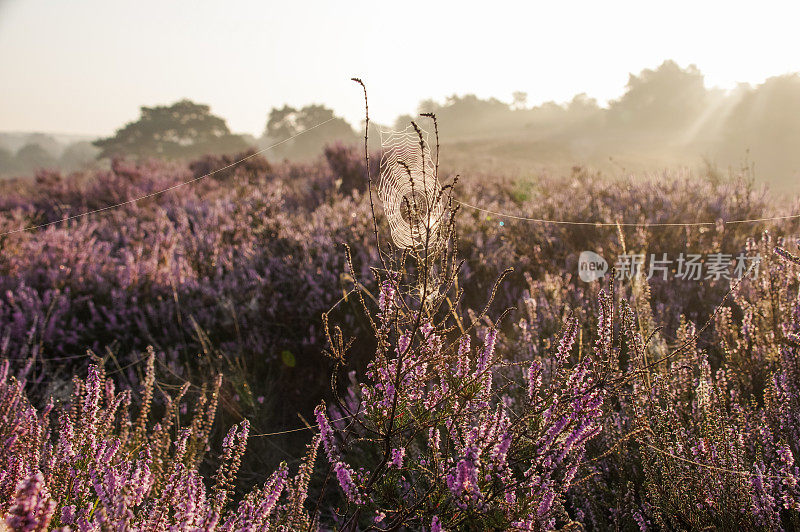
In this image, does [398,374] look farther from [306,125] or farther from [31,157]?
[31,157]

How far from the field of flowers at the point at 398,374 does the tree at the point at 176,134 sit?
3768cm

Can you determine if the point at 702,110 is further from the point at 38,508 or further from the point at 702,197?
the point at 38,508

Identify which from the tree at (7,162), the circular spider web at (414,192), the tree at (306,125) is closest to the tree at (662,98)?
the tree at (306,125)

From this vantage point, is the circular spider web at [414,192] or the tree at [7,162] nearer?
the circular spider web at [414,192]

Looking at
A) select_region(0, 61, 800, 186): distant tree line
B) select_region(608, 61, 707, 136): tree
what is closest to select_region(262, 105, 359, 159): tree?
select_region(0, 61, 800, 186): distant tree line

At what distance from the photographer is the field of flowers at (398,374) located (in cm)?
123

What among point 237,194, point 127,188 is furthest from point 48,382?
point 127,188

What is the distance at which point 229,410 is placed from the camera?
2725 mm

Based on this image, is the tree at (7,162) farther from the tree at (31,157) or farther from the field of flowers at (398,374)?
the field of flowers at (398,374)

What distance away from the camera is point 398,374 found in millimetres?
1076

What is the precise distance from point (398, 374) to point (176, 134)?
154ft

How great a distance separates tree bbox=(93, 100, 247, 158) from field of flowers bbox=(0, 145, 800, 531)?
3768 centimetres

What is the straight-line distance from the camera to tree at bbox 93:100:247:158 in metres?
40.3

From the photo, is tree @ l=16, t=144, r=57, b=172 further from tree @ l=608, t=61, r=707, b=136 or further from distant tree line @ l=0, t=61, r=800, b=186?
tree @ l=608, t=61, r=707, b=136
